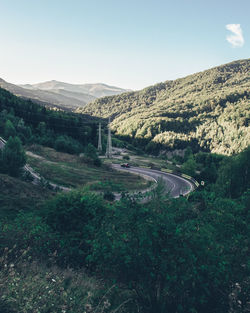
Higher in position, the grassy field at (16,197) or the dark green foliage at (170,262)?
the dark green foliage at (170,262)

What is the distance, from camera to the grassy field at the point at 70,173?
39156 mm

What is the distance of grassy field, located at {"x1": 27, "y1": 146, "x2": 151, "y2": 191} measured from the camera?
128ft

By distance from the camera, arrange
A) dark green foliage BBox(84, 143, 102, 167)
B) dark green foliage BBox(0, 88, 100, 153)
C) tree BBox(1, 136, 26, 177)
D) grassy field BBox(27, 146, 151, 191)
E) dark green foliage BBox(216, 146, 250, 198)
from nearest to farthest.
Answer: tree BBox(1, 136, 26, 177) < dark green foliage BBox(216, 146, 250, 198) < grassy field BBox(27, 146, 151, 191) < dark green foliage BBox(84, 143, 102, 167) < dark green foliage BBox(0, 88, 100, 153)

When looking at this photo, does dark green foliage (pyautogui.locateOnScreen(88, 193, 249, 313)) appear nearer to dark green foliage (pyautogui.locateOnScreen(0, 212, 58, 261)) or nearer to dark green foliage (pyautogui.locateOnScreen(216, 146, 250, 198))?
dark green foliage (pyautogui.locateOnScreen(0, 212, 58, 261))

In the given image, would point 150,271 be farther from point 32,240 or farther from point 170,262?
point 32,240

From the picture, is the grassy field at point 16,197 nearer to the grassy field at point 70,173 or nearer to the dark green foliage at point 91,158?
the grassy field at point 70,173

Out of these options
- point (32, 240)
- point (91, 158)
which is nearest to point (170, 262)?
point (32, 240)

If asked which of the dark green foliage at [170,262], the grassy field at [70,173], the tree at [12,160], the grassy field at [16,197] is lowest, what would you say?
the grassy field at [70,173]

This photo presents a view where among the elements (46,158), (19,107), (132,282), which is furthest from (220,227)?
(19,107)

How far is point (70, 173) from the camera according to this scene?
1682 inches

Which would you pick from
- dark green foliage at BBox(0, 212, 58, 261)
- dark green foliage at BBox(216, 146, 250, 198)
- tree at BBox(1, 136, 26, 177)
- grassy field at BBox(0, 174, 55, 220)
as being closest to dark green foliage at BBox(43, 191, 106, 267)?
dark green foliage at BBox(0, 212, 58, 261)

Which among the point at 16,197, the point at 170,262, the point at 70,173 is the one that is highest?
the point at 170,262

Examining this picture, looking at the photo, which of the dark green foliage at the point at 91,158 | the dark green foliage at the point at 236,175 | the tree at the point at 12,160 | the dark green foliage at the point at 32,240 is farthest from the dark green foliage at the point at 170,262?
the dark green foliage at the point at 91,158

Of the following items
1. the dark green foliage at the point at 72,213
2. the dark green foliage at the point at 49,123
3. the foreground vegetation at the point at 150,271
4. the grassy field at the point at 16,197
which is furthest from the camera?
the dark green foliage at the point at 49,123
